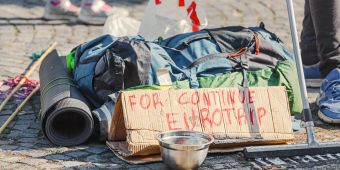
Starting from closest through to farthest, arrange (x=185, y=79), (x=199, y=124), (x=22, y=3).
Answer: (x=199, y=124), (x=185, y=79), (x=22, y=3)

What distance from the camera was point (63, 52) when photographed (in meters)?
6.26

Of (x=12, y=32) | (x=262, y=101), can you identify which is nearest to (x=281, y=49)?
(x=262, y=101)

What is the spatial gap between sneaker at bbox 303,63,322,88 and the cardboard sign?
1.28m

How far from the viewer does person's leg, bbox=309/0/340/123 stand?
4910 mm

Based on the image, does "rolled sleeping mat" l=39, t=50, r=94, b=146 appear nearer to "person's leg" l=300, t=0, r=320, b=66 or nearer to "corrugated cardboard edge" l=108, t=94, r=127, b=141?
"corrugated cardboard edge" l=108, t=94, r=127, b=141

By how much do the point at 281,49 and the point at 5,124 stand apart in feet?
5.65

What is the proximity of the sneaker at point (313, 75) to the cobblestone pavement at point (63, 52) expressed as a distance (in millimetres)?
123

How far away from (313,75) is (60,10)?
2839 mm

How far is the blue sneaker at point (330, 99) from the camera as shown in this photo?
4625 millimetres

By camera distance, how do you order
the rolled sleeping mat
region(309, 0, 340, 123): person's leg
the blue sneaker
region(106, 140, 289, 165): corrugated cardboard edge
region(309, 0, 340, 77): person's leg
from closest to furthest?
region(106, 140, 289, 165): corrugated cardboard edge → the rolled sleeping mat → the blue sneaker → region(309, 0, 340, 123): person's leg → region(309, 0, 340, 77): person's leg

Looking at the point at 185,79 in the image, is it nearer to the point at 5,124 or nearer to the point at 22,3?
the point at 5,124

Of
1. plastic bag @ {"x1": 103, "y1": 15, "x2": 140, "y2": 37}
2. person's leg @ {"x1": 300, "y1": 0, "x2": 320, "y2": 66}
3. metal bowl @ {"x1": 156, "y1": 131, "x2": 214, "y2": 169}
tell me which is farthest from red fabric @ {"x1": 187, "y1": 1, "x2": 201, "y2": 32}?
metal bowl @ {"x1": 156, "y1": 131, "x2": 214, "y2": 169}

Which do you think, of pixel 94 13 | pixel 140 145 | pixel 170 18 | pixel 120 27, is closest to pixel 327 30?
pixel 170 18

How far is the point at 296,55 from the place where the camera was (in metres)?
4.16
